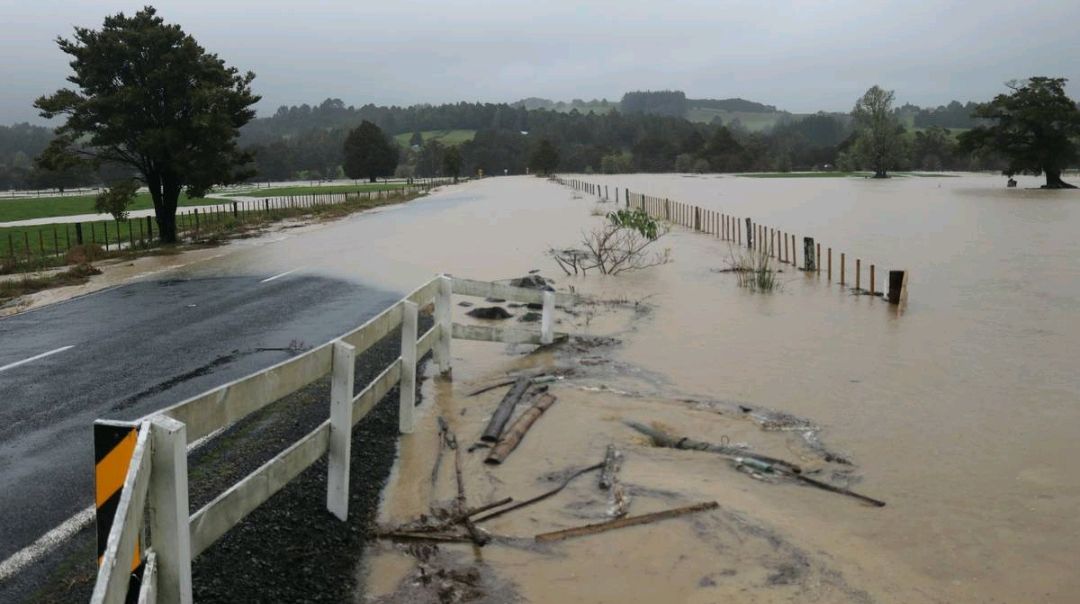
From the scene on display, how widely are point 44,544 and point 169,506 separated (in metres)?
2.74

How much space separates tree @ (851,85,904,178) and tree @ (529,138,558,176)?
56.8m

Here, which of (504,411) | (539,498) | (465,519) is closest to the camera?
(465,519)

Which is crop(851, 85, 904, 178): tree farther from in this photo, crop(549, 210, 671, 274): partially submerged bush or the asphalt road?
the asphalt road

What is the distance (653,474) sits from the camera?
869 cm

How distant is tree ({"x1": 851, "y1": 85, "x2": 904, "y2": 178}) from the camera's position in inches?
4975

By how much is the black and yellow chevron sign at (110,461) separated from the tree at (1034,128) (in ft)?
260


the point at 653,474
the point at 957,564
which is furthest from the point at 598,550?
the point at 957,564

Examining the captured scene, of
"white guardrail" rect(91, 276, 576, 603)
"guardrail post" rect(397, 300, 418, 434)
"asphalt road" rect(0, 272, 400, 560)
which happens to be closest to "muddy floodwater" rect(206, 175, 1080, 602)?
"guardrail post" rect(397, 300, 418, 434)

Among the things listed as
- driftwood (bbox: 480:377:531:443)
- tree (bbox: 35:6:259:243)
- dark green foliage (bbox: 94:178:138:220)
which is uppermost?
tree (bbox: 35:6:259:243)

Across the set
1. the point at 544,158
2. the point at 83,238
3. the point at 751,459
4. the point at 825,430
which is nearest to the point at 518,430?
the point at 751,459

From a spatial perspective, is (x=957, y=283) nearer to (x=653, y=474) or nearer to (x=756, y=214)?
(x=653, y=474)

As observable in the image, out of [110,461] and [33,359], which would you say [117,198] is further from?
[110,461]

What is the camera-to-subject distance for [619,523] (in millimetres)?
7363

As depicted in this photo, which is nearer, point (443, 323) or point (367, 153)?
point (443, 323)
